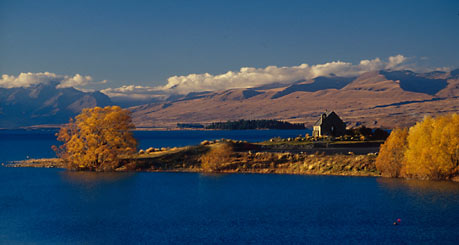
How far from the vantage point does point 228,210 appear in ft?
183

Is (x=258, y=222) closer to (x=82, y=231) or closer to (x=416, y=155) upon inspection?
(x=82, y=231)

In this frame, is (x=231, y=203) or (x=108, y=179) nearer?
(x=231, y=203)

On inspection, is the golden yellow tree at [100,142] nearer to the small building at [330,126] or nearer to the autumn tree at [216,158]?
the autumn tree at [216,158]

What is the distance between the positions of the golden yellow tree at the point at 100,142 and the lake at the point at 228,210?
8054 millimetres

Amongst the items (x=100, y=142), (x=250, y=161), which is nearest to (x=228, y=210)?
(x=250, y=161)

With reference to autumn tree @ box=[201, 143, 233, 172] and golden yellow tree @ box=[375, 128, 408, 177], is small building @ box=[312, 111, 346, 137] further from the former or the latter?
golden yellow tree @ box=[375, 128, 408, 177]

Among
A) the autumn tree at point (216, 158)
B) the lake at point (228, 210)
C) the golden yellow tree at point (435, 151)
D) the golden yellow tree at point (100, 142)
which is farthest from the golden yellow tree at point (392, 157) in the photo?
the golden yellow tree at point (100, 142)

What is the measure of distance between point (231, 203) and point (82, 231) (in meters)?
17.9

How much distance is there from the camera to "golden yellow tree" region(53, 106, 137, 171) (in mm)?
88125

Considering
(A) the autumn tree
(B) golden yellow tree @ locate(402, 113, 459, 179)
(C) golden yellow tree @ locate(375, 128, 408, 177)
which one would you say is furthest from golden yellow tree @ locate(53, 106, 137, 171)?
(B) golden yellow tree @ locate(402, 113, 459, 179)

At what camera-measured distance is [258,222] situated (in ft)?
164

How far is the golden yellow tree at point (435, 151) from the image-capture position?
228 ft

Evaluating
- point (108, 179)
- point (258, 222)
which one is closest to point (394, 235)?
point (258, 222)

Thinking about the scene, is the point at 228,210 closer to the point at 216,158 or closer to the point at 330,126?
the point at 216,158
